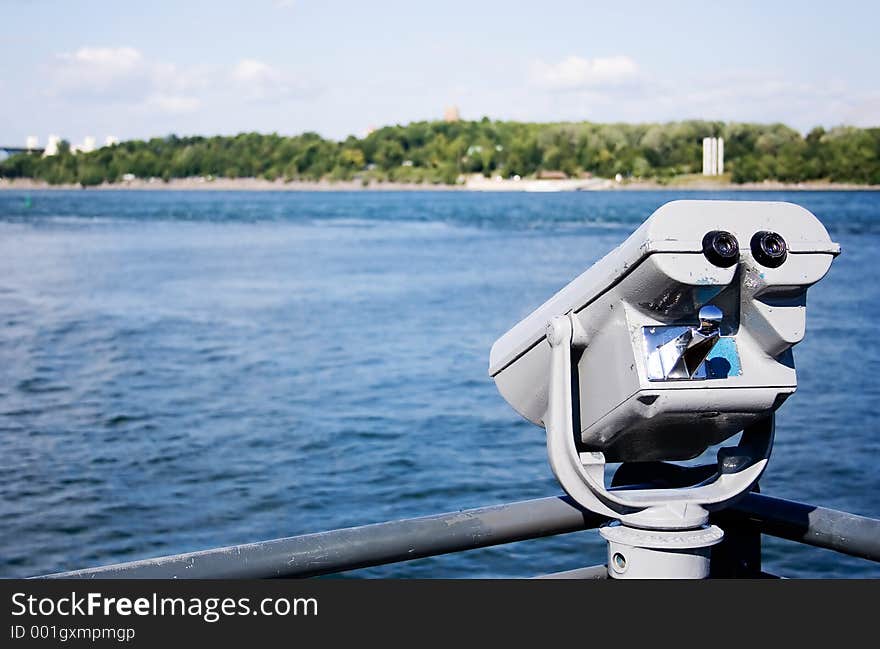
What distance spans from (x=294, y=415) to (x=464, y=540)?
15.2 m

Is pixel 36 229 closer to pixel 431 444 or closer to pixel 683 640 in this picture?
pixel 431 444

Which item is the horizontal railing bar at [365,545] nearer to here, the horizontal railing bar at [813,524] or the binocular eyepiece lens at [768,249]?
the horizontal railing bar at [813,524]

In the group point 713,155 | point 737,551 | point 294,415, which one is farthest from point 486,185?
point 737,551

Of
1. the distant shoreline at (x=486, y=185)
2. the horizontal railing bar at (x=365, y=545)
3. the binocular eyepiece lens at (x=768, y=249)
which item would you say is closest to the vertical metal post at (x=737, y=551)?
the horizontal railing bar at (x=365, y=545)

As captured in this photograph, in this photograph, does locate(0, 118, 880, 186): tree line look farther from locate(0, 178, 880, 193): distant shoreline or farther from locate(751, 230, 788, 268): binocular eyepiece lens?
locate(751, 230, 788, 268): binocular eyepiece lens

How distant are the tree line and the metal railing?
115018 mm

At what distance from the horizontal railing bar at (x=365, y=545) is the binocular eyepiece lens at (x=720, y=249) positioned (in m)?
0.61

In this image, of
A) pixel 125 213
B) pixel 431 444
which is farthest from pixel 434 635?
pixel 125 213

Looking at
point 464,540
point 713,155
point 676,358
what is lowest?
point 464,540

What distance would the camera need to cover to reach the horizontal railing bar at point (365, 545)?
1.98 meters

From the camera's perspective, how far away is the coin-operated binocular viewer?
209 cm

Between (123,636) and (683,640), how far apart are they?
0.99 metres

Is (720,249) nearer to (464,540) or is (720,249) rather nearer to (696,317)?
(696,317)

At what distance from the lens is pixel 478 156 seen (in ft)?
518
